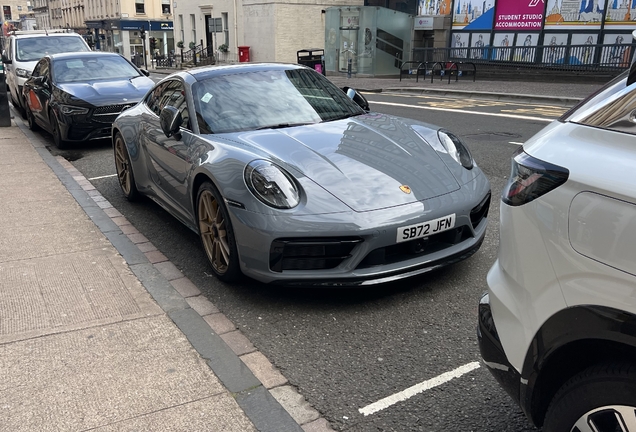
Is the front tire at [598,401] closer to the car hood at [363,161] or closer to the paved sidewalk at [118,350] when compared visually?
the paved sidewalk at [118,350]

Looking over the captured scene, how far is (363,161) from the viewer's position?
13.1 feet

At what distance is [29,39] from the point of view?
49.2 ft

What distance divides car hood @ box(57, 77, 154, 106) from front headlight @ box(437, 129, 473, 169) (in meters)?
6.60

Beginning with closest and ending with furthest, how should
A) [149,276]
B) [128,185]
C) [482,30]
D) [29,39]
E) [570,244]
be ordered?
[570,244]
[149,276]
[128,185]
[29,39]
[482,30]

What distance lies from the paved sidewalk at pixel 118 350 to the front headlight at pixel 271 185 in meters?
0.81

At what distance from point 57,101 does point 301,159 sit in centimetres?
716

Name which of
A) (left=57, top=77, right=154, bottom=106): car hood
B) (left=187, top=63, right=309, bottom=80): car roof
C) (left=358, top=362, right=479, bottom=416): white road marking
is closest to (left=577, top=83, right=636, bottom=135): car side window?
(left=358, top=362, right=479, bottom=416): white road marking

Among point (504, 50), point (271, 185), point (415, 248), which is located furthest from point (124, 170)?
point (504, 50)

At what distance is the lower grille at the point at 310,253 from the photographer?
3.53 metres

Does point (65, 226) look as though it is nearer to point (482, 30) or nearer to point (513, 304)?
point (513, 304)

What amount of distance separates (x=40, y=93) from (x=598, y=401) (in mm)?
10951

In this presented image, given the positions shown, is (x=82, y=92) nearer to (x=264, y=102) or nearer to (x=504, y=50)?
(x=264, y=102)

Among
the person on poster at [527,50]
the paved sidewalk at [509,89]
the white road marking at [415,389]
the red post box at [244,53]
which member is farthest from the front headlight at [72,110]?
the red post box at [244,53]

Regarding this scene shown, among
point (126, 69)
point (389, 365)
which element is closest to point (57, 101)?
point (126, 69)
